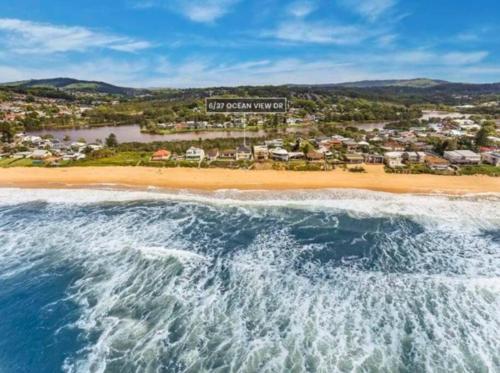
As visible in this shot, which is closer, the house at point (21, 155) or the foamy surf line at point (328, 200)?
the foamy surf line at point (328, 200)

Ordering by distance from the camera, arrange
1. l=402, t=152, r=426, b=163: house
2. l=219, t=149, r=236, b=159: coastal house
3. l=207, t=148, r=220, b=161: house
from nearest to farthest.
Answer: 1. l=402, t=152, r=426, b=163: house
2. l=207, t=148, r=220, b=161: house
3. l=219, t=149, r=236, b=159: coastal house

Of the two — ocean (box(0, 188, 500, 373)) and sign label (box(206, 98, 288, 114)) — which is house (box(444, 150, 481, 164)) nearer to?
ocean (box(0, 188, 500, 373))

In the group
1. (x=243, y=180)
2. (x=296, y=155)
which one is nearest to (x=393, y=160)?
(x=296, y=155)

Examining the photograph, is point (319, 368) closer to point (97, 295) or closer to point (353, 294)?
point (353, 294)

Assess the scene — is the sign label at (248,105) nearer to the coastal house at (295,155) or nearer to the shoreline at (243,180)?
the coastal house at (295,155)

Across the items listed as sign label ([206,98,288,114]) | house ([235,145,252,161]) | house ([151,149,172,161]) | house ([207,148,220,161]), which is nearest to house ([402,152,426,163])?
house ([235,145,252,161])

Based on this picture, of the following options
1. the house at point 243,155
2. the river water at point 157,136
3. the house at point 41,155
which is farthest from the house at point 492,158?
the house at point 41,155
